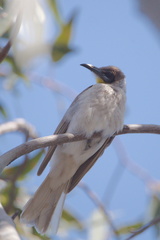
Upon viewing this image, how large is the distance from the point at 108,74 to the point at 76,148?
0.89m

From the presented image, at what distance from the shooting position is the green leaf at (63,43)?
3.44 metres

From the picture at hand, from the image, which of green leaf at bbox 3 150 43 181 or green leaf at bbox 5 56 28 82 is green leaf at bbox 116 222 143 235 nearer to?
green leaf at bbox 3 150 43 181

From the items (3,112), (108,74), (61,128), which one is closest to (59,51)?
(108,74)

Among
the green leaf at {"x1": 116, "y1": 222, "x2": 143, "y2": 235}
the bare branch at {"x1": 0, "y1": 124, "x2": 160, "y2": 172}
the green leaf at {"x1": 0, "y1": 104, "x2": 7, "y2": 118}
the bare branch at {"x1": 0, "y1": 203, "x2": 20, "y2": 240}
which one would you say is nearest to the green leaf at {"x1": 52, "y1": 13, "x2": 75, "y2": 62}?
the green leaf at {"x1": 0, "y1": 104, "x2": 7, "y2": 118}

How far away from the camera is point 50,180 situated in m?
3.21

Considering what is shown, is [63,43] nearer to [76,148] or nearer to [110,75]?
[110,75]

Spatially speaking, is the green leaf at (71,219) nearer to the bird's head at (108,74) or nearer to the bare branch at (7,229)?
Answer: the bird's head at (108,74)

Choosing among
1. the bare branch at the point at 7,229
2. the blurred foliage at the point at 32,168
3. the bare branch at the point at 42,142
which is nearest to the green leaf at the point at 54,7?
the blurred foliage at the point at 32,168

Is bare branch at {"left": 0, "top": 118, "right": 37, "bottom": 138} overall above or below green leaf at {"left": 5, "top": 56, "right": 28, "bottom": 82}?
below

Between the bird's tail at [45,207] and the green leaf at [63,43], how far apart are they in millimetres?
900

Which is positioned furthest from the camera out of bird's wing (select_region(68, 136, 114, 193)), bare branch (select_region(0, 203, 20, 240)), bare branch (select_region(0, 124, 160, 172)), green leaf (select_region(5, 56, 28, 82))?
green leaf (select_region(5, 56, 28, 82))

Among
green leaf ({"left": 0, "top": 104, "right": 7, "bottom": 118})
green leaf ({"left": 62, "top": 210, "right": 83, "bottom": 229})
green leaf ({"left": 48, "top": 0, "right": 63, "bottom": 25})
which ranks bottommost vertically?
green leaf ({"left": 62, "top": 210, "right": 83, "bottom": 229})

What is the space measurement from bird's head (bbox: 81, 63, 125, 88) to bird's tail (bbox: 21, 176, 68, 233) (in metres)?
0.95

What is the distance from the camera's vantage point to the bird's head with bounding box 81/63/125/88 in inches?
146
